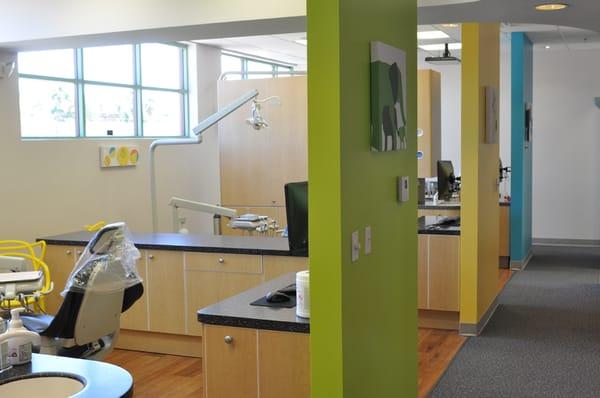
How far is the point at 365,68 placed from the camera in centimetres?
272

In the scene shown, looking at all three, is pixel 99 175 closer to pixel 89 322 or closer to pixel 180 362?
pixel 180 362

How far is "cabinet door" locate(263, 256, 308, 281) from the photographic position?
4711 millimetres

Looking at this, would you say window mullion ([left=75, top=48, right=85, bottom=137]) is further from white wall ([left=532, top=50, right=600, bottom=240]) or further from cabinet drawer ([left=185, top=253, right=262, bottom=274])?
white wall ([left=532, top=50, right=600, bottom=240])

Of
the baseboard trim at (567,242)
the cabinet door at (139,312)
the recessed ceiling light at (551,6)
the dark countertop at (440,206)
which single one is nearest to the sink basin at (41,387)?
the cabinet door at (139,312)

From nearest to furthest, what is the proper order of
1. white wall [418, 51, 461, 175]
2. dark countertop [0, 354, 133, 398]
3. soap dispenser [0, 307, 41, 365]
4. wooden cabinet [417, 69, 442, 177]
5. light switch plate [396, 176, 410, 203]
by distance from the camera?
dark countertop [0, 354, 133, 398] → soap dispenser [0, 307, 41, 365] → light switch plate [396, 176, 410, 203] → wooden cabinet [417, 69, 442, 177] → white wall [418, 51, 461, 175]

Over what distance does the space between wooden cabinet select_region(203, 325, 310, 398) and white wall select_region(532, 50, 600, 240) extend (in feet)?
28.7

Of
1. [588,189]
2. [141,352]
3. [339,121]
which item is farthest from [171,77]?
[339,121]

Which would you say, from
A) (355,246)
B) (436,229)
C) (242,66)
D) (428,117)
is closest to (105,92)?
(242,66)

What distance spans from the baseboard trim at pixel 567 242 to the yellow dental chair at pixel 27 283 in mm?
7566

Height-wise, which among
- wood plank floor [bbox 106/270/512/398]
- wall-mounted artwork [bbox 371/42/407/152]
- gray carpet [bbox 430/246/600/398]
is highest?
wall-mounted artwork [bbox 371/42/407/152]

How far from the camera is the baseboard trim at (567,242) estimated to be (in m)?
10.6

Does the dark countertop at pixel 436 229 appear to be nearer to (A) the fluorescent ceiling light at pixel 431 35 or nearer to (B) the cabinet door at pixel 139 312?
(B) the cabinet door at pixel 139 312

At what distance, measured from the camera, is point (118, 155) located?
7430 mm

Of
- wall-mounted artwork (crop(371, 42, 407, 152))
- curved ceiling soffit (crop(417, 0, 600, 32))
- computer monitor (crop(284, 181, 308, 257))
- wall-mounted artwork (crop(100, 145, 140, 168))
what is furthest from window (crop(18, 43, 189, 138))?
wall-mounted artwork (crop(371, 42, 407, 152))
